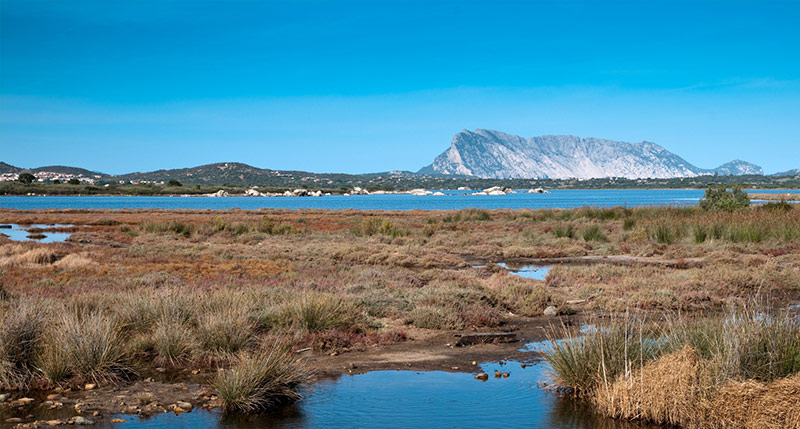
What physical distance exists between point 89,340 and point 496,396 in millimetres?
6208

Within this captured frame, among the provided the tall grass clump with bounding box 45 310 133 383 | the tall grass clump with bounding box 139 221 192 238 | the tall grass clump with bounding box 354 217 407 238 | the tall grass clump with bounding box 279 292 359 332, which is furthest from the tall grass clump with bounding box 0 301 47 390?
the tall grass clump with bounding box 139 221 192 238

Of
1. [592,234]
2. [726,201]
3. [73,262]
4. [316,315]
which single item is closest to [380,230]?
[592,234]

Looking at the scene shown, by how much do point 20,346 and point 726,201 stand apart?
41.3m

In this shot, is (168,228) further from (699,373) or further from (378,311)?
(699,373)

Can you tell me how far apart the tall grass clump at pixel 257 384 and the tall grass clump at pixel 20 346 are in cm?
301

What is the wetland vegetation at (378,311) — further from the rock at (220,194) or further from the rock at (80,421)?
the rock at (220,194)

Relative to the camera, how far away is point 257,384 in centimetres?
895

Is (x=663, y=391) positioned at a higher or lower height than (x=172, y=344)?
higher

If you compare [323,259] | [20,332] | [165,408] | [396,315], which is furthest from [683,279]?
[20,332]

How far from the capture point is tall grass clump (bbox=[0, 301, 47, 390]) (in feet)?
31.7

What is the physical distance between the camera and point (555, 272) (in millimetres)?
21078

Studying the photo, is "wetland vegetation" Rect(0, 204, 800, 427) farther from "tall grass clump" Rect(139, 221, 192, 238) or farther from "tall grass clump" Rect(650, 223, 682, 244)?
"tall grass clump" Rect(139, 221, 192, 238)

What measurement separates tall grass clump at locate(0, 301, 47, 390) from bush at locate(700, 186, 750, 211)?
39663 mm

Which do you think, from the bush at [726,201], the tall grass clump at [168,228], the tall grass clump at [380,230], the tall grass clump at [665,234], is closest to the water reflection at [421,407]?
the tall grass clump at [665,234]
